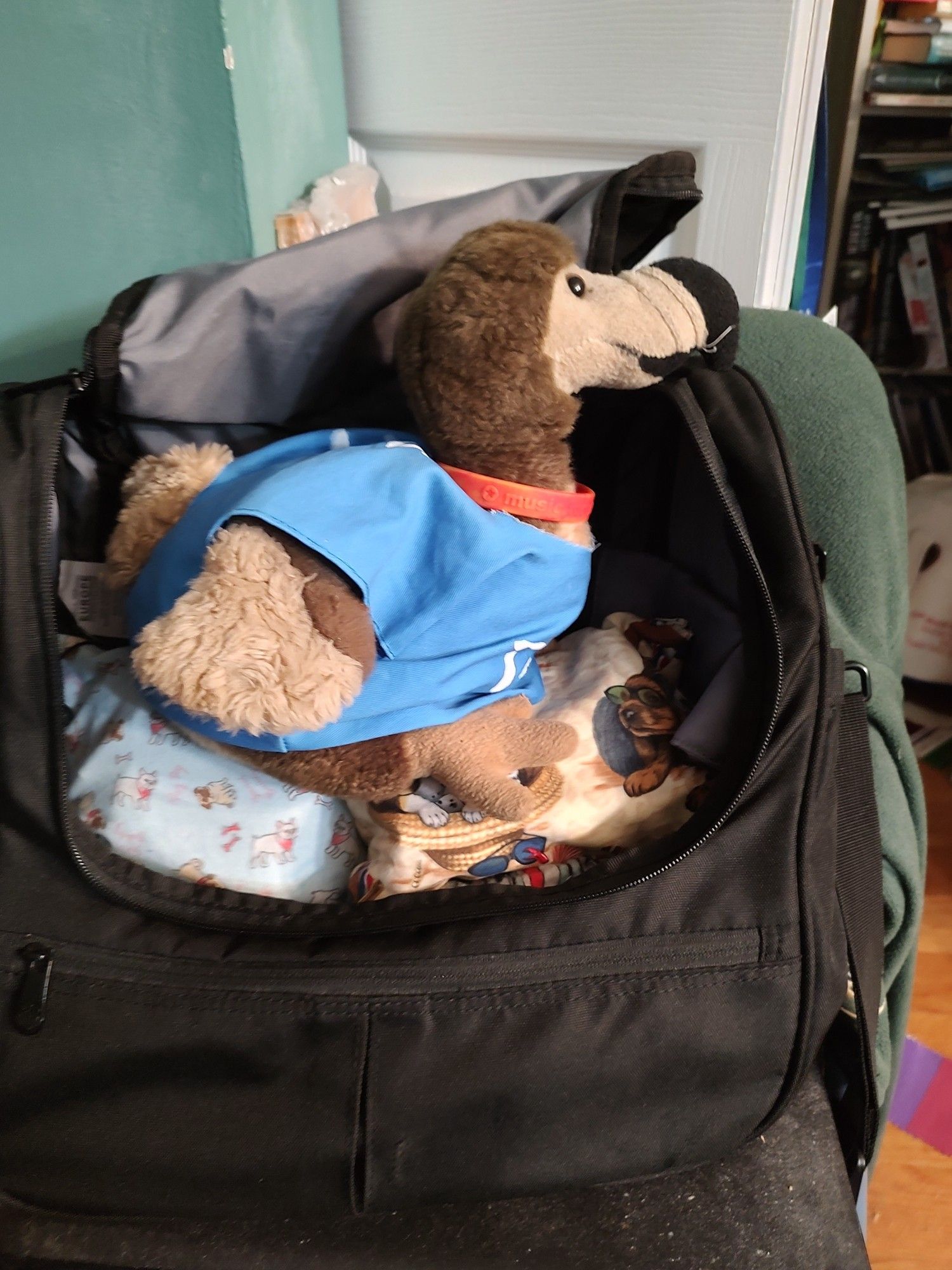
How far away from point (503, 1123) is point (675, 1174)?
0.14 m

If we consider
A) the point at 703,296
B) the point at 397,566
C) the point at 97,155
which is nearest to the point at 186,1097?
the point at 397,566

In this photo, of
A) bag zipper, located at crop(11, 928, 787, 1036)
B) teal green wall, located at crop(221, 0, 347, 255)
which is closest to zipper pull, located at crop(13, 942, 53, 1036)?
bag zipper, located at crop(11, 928, 787, 1036)

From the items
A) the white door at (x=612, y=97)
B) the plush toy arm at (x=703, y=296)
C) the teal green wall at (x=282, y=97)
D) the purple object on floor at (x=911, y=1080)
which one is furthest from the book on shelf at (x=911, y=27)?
the purple object on floor at (x=911, y=1080)

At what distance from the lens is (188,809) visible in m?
0.53

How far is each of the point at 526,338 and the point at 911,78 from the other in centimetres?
119

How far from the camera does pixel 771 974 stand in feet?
1.61

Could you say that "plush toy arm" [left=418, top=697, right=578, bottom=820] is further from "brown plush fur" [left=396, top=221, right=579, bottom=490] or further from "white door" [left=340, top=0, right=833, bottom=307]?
"white door" [left=340, top=0, right=833, bottom=307]

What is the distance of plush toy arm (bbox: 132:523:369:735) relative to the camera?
1.39 feet

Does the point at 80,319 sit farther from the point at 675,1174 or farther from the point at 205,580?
the point at 675,1174

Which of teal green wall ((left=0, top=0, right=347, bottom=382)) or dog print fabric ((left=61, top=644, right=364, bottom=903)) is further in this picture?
teal green wall ((left=0, top=0, right=347, bottom=382))

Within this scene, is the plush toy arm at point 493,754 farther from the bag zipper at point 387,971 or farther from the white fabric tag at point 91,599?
the white fabric tag at point 91,599

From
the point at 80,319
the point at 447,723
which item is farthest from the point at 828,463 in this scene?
the point at 80,319

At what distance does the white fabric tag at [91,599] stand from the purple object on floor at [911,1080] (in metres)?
0.93

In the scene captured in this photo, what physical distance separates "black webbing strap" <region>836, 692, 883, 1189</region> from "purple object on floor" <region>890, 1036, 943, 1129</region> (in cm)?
42
